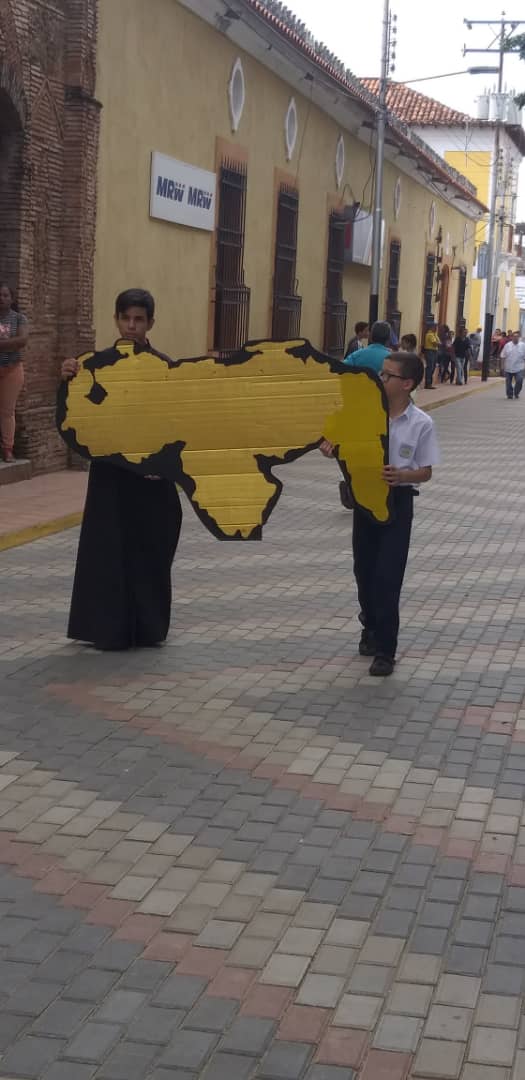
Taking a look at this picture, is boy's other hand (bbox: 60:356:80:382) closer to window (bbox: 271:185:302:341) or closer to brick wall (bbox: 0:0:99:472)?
brick wall (bbox: 0:0:99:472)

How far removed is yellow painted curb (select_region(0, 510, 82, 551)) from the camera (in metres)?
10.4

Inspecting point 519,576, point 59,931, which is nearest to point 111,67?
point 519,576

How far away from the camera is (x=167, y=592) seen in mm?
7281

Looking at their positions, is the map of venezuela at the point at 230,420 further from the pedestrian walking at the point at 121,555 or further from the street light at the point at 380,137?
the street light at the point at 380,137

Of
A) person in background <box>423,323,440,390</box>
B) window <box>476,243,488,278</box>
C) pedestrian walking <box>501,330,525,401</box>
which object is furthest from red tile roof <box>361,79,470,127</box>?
pedestrian walking <box>501,330,525,401</box>

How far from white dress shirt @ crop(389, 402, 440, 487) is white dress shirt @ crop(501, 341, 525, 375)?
2852 cm

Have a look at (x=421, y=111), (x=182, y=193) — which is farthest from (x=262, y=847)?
(x=421, y=111)

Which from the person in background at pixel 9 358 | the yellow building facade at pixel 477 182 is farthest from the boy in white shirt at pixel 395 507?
the yellow building facade at pixel 477 182

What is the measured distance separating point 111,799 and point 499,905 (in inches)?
56.2

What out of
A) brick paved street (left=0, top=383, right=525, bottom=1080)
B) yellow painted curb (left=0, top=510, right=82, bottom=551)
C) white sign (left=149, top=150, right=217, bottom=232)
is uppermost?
white sign (left=149, top=150, right=217, bottom=232)

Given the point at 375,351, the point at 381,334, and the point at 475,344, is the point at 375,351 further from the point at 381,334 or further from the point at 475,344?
the point at 475,344

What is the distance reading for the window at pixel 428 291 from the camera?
40750 millimetres

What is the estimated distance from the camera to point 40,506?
12000 millimetres

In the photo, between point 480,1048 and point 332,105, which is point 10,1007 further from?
point 332,105
